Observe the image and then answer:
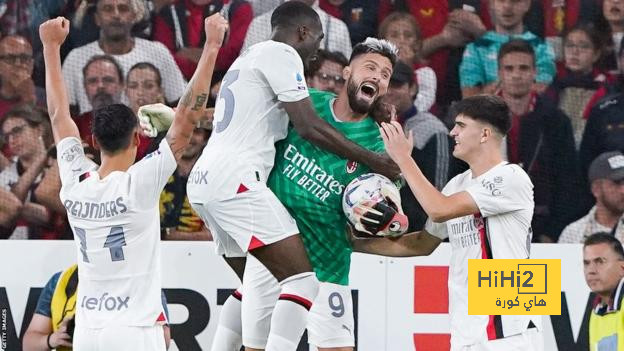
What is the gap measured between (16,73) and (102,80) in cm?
57

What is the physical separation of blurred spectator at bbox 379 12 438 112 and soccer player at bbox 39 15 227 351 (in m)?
2.51

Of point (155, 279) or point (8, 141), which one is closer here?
point (155, 279)

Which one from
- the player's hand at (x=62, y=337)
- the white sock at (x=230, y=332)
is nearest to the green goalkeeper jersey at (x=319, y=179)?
the white sock at (x=230, y=332)

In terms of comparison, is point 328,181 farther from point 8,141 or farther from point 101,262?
point 8,141

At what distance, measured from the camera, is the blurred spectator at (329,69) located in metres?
7.63

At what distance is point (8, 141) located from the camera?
7500 mm

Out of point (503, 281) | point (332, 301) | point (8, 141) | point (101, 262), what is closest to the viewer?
point (101, 262)

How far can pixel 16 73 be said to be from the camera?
7.64 metres

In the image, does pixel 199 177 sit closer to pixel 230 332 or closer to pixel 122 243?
pixel 122 243

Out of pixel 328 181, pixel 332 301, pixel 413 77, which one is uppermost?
pixel 413 77

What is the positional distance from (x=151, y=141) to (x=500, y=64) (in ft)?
7.98

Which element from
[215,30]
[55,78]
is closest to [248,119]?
[215,30]

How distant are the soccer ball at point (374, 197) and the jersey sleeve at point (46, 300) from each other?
2.16m

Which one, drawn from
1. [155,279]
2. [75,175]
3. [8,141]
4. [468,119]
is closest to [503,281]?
[468,119]
